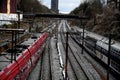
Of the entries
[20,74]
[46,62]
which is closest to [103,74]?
[46,62]

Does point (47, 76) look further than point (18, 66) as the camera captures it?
Yes

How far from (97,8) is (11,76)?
95.3 m

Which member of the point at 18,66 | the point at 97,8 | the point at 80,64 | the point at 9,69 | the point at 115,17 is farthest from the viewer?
the point at 97,8

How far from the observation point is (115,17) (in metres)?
58.2

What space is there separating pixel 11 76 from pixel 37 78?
9.72m

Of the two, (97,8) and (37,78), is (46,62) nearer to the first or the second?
(37,78)

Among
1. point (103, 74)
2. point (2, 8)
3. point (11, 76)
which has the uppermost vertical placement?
point (2, 8)

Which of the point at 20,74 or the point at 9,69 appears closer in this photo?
the point at 9,69

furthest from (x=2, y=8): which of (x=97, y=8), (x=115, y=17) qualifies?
(x=97, y=8)

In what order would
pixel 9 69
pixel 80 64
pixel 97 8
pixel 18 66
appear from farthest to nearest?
pixel 97 8 → pixel 80 64 → pixel 18 66 → pixel 9 69

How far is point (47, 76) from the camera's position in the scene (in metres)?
26.9

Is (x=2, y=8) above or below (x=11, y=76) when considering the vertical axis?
above

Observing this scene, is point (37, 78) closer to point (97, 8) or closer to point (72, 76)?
point (72, 76)

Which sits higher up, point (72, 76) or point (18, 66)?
point (18, 66)
